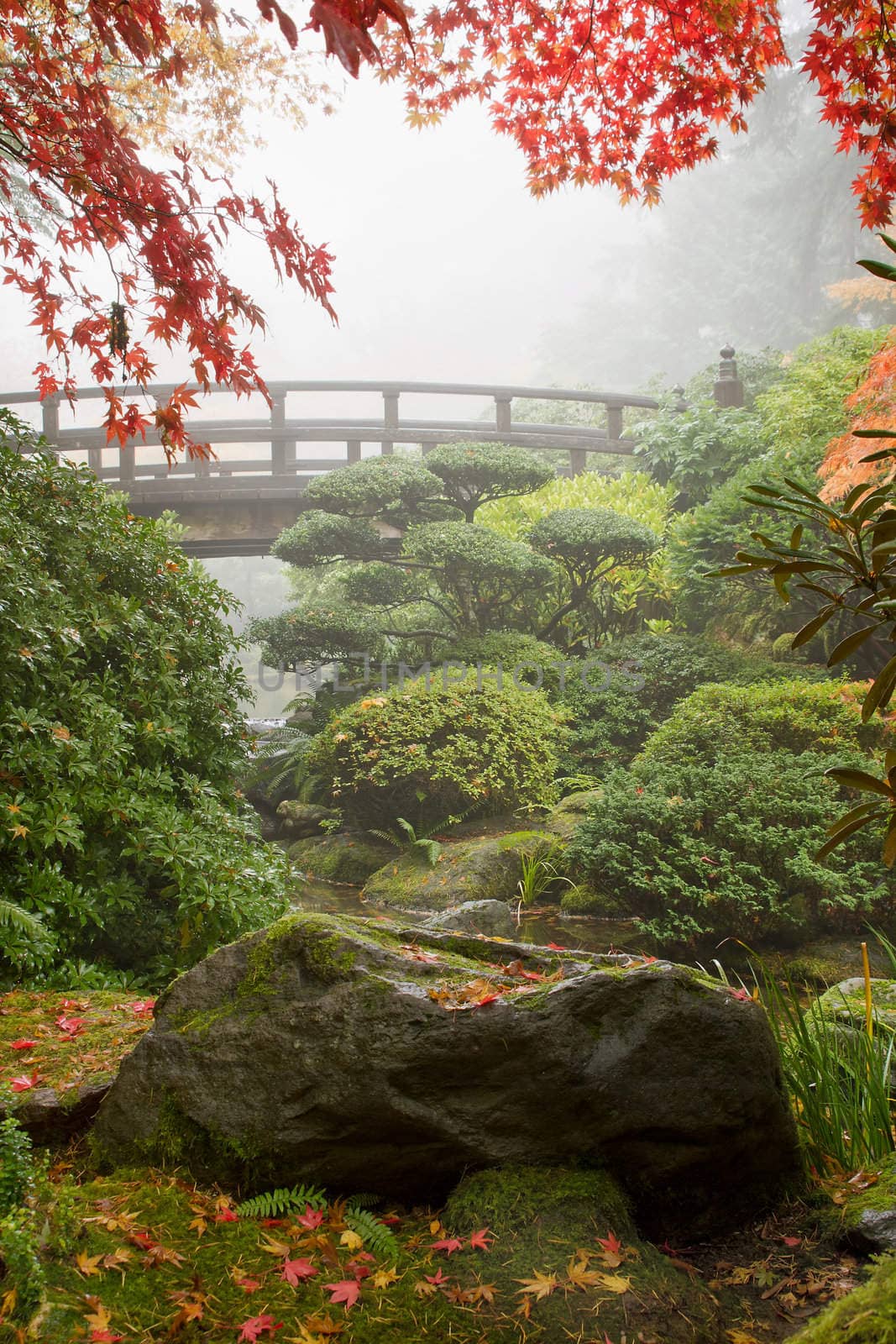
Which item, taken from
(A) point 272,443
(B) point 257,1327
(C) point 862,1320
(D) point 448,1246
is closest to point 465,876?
(D) point 448,1246

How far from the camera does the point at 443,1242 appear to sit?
176 cm

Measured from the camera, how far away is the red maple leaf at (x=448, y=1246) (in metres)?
1.75

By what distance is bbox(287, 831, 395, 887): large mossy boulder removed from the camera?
796cm

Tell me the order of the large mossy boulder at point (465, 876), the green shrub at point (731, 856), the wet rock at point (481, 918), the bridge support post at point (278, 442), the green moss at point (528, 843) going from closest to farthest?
the wet rock at point (481, 918)
the green shrub at point (731, 856)
the large mossy boulder at point (465, 876)
the green moss at point (528, 843)
the bridge support post at point (278, 442)

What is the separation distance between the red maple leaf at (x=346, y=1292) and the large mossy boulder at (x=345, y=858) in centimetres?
626

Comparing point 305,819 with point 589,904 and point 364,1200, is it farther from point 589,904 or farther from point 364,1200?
point 364,1200

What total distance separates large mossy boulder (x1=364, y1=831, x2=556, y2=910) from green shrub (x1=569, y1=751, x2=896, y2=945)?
1.03 meters

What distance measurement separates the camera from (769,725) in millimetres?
6746

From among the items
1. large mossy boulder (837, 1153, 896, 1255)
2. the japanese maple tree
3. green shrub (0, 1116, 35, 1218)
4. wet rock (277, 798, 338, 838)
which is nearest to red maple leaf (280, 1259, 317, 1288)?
green shrub (0, 1116, 35, 1218)

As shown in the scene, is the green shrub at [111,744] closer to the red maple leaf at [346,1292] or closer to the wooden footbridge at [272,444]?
Result: the red maple leaf at [346,1292]

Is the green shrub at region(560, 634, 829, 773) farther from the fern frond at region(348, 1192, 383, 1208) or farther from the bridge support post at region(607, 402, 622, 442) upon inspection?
the fern frond at region(348, 1192, 383, 1208)

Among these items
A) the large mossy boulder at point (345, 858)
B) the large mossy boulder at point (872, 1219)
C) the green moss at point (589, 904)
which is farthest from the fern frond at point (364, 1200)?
the large mossy boulder at point (345, 858)

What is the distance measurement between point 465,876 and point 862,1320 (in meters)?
6.05

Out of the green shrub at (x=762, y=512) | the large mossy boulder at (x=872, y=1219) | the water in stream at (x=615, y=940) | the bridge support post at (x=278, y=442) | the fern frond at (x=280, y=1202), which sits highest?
the bridge support post at (x=278, y=442)
